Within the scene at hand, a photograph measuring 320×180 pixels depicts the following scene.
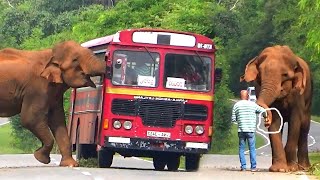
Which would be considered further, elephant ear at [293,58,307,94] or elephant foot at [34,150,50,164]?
elephant foot at [34,150,50,164]

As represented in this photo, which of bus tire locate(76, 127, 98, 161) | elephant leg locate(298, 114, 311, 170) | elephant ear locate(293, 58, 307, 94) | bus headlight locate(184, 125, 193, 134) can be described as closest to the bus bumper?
bus headlight locate(184, 125, 193, 134)

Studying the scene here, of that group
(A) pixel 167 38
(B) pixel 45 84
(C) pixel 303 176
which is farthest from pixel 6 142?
(C) pixel 303 176

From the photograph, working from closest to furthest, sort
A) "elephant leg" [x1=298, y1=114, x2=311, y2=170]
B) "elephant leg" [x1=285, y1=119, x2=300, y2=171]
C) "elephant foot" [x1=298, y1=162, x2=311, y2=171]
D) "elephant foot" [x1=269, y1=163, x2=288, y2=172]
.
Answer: "elephant foot" [x1=269, y1=163, x2=288, y2=172] → "elephant leg" [x1=285, y1=119, x2=300, y2=171] → "elephant foot" [x1=298, y1=162, x2=311, y2=171] → "elephant leg" [x1=298, y1=114, x2=311, y2=170]

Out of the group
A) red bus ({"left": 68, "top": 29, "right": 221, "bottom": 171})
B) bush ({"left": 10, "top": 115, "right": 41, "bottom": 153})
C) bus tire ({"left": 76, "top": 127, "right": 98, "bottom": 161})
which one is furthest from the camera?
bush ({"left": 10, "top": 115, "right": 41, "bottom": 153})

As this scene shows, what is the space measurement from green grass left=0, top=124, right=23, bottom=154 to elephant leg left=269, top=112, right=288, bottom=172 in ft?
85.2

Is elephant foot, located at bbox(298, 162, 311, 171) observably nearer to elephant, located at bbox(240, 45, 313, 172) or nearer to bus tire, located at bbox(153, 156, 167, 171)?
elephant, located at bbox(240, 45, 313, 172)

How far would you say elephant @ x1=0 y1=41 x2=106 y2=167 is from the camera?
2733cm

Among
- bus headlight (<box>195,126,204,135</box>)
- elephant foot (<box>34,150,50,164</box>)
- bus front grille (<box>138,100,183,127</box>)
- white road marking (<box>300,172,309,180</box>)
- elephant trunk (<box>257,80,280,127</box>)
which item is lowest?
white road marking (<box>300,172,309,180</box>)

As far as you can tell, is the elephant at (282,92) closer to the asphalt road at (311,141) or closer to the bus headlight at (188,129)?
the bus headlight at (188,129)

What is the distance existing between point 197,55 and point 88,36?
101ft

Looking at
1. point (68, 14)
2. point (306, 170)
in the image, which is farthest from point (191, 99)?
point (68, 14)

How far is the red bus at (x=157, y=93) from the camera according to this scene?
26250mm

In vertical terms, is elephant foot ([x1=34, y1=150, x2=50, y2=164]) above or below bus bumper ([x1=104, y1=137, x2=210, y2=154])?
below

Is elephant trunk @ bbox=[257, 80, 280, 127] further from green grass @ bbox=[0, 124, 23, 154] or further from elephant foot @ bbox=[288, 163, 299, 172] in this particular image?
green grass @ bbox=[0, 124, 23, 154]
